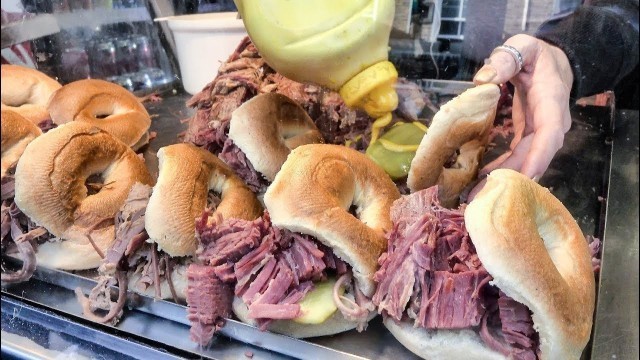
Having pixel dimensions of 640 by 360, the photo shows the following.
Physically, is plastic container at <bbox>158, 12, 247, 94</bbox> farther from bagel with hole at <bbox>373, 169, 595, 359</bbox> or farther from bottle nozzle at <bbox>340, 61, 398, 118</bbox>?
bagel with hole at <bbox>373, 169, 595, 359</bbox>

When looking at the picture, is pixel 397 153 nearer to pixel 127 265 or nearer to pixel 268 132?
pixel 268 132

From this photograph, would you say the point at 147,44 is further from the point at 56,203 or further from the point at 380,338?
the point at 380,338

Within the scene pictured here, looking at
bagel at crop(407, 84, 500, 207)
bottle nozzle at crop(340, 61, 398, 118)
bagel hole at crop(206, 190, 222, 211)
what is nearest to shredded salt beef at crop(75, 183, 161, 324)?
bagel hole at crop(206, 190, 222, 211)

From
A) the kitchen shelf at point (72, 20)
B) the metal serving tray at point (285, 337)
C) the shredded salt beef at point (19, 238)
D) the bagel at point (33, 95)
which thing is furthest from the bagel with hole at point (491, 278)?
the bagel at point (33, 95)

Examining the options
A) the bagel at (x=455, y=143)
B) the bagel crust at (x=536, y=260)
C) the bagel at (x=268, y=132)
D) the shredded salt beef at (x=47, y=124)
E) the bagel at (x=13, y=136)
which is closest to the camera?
the bagel crust at (x=536, y=260)

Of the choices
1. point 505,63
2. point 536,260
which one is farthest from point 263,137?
point 536,260

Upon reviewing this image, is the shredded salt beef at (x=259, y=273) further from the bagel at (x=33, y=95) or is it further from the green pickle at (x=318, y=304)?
the bagel at (x=33, y=95)
